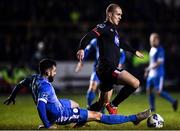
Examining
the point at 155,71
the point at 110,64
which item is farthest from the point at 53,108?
the point at 155,71

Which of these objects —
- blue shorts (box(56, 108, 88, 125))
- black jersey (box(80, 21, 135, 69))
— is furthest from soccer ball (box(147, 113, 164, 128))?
blue shorts (box(56, 108, 88, 125))

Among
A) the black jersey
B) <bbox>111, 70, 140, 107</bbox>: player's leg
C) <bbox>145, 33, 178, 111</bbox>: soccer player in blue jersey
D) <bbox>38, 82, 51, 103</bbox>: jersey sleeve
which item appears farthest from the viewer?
<bbox>145, 33, 178, 111</bbox>: soccer player in blue jersey

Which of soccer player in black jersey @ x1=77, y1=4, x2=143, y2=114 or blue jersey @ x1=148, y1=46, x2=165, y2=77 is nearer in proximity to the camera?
soccer player in black jersey @ x1=77, y1=4, x2=143, y2=114

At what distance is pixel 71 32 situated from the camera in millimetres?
26375

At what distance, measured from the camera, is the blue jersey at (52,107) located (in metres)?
10.4

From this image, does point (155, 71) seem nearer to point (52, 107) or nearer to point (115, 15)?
point (115, 15)

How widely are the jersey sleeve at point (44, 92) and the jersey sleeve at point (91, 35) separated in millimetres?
1009

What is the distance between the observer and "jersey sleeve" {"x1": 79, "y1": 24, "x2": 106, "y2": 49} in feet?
35.8

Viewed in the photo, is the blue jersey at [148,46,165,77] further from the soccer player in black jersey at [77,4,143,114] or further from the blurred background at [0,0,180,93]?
the blurred background at [0,0,180,93]

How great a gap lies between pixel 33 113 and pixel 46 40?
34.4 feet

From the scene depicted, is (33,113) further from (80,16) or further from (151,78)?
(80,16)

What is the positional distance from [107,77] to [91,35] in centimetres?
88

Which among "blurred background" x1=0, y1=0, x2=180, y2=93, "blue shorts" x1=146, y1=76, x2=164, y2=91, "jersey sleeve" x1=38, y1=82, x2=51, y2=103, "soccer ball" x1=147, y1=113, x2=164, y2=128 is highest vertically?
"blurred background" x1=0, y1=0, x2=180, y2=93

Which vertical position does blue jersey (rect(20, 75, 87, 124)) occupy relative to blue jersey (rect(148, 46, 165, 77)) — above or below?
below
